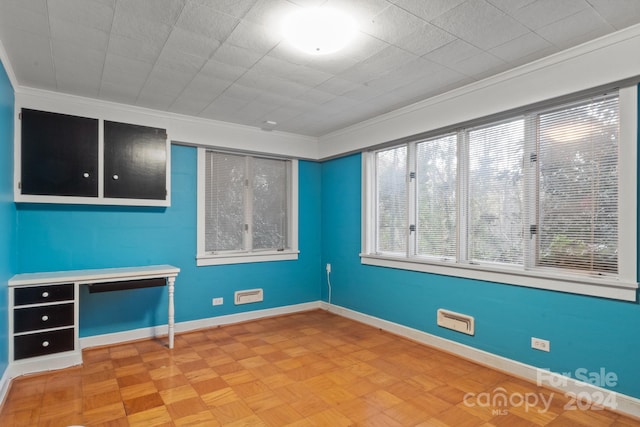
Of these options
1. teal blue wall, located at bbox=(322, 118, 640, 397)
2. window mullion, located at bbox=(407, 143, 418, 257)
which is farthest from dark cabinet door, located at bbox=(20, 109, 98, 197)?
window mullion, located at bbox=(407, 143, 418, 257)

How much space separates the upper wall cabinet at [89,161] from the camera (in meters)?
3.16

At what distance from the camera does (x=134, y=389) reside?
2703 millimetres

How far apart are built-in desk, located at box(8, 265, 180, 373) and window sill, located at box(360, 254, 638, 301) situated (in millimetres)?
3025

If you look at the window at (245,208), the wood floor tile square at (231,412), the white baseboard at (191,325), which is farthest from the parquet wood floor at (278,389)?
the window at (245,208)

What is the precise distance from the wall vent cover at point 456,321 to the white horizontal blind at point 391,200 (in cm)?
82

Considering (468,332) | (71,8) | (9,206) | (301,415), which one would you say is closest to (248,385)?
(301,415)

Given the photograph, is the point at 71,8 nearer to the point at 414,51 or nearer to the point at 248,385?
the point at 414,51

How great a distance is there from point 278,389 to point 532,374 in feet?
6.60

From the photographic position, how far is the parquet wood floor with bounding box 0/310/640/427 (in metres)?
2.30

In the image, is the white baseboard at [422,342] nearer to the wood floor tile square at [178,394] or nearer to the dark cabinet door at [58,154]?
the wood floor tile square at [178,394]

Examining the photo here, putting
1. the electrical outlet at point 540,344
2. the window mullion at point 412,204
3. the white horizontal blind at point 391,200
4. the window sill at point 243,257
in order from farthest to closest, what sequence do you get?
the window sill at point 243,257 < the white horizontal blind at point 391,200 < the window mullion at point 412,204 < the electrical outlet at point 540,344

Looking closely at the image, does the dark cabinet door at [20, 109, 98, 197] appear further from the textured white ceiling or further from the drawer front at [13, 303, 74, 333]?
the drawer front at [13, 303, 74, 333]

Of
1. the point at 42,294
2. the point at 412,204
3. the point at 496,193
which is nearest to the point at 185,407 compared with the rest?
the point at 42,294

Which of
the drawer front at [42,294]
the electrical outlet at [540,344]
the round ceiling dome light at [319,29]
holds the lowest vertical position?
the electrical outlet at [540,344]
